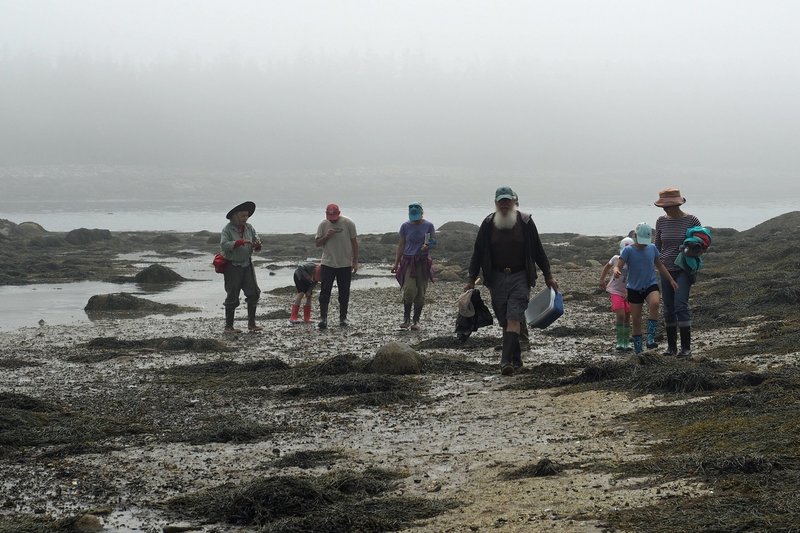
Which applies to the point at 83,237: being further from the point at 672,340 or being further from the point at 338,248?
the point at 672,340

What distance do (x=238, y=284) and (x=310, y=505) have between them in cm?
1050

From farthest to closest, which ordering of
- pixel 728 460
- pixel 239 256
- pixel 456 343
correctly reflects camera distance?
pixel 239 256
pixel 456 343
pixel 728 460

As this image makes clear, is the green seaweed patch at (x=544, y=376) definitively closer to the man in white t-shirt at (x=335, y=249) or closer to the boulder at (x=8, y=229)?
the man in white t-shirt at (x=335, y=249)

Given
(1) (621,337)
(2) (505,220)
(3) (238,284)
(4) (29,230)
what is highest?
(4) (29,230)

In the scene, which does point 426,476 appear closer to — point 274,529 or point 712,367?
point 274,529

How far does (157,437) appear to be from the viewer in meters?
9.16

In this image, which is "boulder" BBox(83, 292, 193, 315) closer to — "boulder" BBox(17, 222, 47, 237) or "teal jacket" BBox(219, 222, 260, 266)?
"teal jacket" BBox(219, 222, 260, 266)

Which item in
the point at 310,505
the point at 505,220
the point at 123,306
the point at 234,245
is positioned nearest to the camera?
the point at 310,505

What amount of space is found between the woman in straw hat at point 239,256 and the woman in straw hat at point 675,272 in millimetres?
6630

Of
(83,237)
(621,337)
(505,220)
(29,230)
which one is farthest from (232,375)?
(29,230)

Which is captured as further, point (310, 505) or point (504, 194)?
point (504, 194)

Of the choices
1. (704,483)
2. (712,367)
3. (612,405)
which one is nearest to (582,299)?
(712,367)

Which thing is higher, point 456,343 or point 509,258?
point 509,258

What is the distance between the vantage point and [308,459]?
26.9ft
